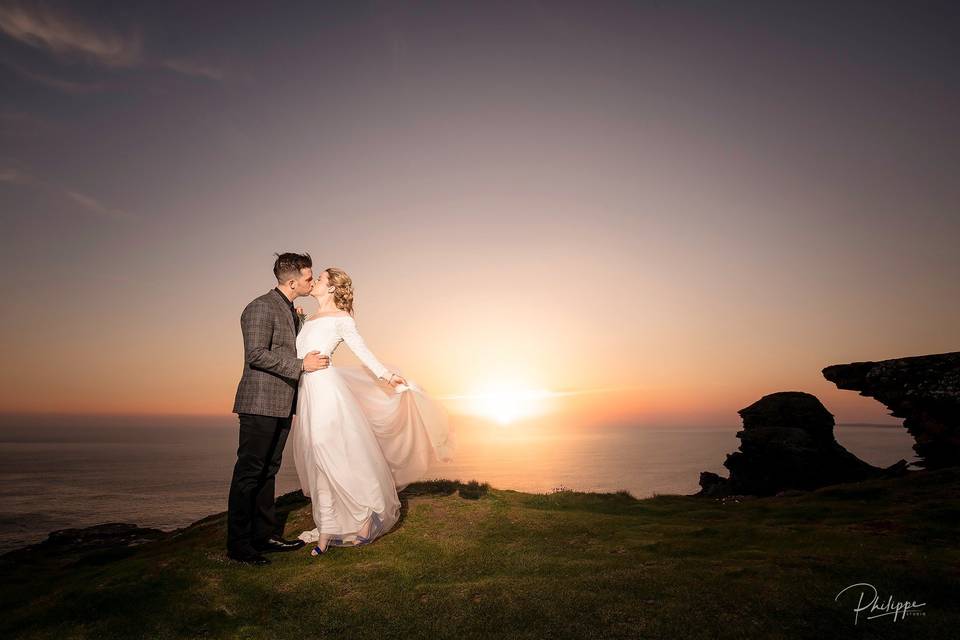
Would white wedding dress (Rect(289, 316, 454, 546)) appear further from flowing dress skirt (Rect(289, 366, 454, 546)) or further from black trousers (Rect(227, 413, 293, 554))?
black trousers (Rect(227, 413, 293, 554))

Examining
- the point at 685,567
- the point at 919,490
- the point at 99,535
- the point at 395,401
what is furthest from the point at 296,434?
the point at 99,535

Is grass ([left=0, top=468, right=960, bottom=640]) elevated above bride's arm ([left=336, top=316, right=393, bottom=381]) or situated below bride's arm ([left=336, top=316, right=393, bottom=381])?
below

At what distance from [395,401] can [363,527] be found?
7.83 feet

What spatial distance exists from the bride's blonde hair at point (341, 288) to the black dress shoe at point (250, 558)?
427cm

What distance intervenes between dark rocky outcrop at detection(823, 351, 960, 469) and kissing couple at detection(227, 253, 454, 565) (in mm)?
14928

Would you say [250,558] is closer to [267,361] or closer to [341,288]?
[267,361]

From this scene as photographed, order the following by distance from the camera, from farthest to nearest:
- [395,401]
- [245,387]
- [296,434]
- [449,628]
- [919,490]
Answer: [919,490] → [395,401] → [296,434] → [245,387] → [449,628]

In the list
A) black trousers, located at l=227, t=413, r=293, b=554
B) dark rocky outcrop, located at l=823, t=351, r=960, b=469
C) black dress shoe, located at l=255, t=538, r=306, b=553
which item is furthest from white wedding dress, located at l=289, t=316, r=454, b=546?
dark rocky outcrop, located at l=823, t=351, r=960, b=469

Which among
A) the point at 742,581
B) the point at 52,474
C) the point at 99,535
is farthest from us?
the point at 52,474

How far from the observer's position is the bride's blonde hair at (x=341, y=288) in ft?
28.7

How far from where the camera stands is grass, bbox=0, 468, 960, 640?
5.23m

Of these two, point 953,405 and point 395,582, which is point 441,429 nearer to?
point 395,582

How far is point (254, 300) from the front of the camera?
27.1 feet

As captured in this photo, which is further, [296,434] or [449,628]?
[296,434]
